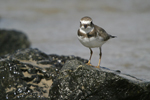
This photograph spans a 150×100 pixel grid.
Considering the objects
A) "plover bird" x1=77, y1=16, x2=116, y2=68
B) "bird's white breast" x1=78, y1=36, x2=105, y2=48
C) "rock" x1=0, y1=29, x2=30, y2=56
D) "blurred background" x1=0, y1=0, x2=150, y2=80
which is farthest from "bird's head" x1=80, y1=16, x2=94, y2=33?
"rock" x1=0, y1=29, x2=30, y2=56

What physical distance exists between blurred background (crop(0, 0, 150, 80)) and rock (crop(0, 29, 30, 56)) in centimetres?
116

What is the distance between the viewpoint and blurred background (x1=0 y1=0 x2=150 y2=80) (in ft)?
32.5

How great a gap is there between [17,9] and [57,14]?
15.2 ft

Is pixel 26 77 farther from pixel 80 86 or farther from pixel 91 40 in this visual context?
pixel 91 40

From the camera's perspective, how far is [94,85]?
4.64 metres

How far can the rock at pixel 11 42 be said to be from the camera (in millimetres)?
10373

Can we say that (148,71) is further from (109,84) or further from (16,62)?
(16,62)

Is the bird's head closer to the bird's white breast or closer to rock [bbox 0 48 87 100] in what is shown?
the bird's white breast

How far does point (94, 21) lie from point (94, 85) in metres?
12.9

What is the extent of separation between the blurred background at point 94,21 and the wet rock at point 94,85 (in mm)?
2527

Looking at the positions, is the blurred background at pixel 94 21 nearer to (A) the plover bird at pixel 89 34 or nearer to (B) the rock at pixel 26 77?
(A) the plover bird at pixel 89 34

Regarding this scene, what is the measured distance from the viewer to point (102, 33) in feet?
16.7

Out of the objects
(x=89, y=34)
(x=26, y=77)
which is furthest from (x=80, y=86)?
(x=26, y=77)

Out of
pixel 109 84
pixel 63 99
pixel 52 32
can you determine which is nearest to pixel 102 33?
pixel 109 84
